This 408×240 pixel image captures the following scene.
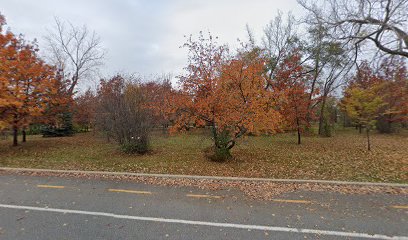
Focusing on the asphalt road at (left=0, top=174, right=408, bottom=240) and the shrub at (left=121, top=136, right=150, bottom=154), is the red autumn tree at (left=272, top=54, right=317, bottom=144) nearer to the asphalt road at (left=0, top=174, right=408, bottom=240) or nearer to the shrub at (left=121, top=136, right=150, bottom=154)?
the shrub at (left=121, top=136, right=150, bottom=154)

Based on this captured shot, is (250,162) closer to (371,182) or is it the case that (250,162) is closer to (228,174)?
(228,174)

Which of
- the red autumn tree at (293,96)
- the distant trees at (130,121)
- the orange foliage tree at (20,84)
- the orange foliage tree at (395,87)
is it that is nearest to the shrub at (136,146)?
the distant trees at (130,121)

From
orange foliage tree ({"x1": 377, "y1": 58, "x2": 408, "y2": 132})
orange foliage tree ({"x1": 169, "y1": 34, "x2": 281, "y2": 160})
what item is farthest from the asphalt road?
orange foliage tree ({"x1": 377, "y1": 58, "x2": 408, "y2": 132})

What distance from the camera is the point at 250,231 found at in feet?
10.3

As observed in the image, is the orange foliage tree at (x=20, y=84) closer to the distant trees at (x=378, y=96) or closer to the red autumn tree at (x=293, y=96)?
the red autumn tree at (x=293, y=96)

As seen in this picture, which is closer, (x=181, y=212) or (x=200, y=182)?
(x=181, y=212)

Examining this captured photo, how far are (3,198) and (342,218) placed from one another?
741 centimetres

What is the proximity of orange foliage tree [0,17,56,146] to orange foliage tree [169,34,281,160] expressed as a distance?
7.28m

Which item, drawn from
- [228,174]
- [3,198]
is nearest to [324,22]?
[228,174]

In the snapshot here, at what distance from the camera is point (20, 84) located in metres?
9.09

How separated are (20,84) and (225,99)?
9.71 m

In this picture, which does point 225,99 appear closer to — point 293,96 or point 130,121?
point 130,121

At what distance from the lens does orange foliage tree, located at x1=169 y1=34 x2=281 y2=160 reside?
7324 mm

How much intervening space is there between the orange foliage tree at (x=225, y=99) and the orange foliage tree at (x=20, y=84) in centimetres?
728
